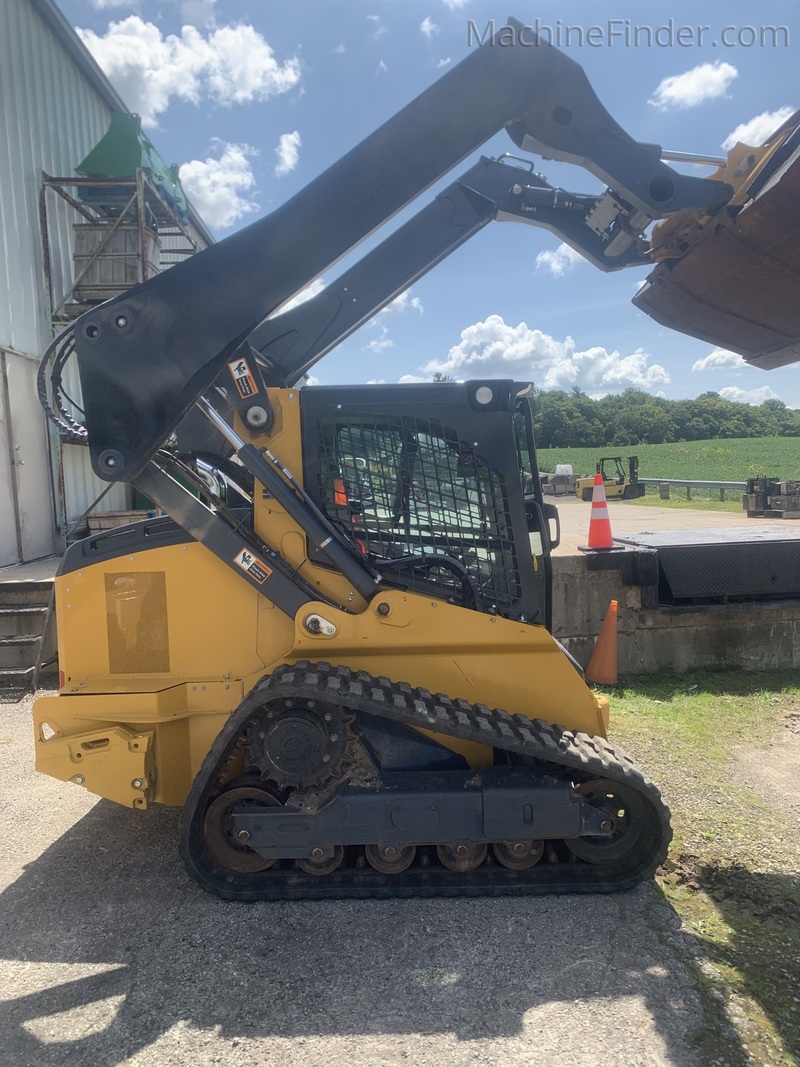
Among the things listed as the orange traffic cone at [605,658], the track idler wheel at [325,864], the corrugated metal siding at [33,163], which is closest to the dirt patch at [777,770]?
the orange traffic cone at [605,658]

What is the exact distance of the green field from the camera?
3972 centimetres

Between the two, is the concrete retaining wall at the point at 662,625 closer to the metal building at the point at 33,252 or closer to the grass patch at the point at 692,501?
the metal building at the point at 33,252

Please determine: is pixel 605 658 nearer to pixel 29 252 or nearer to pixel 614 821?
pixel 614 821

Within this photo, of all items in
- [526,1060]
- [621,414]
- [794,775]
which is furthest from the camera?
[621,414]

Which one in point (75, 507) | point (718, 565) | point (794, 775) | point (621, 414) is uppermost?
point (621, 414)

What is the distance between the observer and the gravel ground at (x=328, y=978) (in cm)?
236

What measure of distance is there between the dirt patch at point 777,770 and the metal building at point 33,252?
9078 millimetres

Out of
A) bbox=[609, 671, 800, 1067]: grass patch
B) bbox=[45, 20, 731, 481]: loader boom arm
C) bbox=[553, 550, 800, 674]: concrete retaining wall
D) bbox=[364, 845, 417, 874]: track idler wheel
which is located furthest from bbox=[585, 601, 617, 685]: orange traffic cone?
bbox=[45, 20, 731, 481]: loader boom arm

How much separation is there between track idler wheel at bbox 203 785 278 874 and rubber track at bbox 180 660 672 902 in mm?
37

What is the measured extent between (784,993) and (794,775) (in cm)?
219

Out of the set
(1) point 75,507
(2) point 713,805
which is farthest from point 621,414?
(2) point 713,805

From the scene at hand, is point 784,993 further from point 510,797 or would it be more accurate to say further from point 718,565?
point 718,565

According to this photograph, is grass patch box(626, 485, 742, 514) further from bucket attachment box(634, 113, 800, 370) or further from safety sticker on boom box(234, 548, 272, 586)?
safety sticker on boom box(234, 548, 272, 586)

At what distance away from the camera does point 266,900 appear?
3188 millimetres
